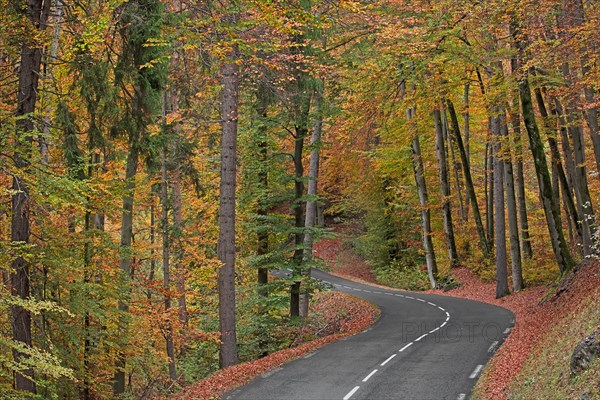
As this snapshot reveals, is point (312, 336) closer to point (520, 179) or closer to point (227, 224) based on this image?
point (227, 224)

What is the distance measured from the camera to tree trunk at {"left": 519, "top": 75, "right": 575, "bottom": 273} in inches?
782

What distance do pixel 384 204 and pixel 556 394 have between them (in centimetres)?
3149

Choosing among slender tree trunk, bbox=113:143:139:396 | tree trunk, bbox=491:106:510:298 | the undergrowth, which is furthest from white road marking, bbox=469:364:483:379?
tree trunk, bbox=491:106:510:298

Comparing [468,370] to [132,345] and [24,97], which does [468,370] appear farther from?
[24,97]

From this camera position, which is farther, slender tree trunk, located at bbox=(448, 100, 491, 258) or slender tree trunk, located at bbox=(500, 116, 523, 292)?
slender tree trunk, located at bbox=(448, 100, 491, 258)

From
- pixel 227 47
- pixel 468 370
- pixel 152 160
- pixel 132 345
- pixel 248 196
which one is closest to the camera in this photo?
pixel 227 47

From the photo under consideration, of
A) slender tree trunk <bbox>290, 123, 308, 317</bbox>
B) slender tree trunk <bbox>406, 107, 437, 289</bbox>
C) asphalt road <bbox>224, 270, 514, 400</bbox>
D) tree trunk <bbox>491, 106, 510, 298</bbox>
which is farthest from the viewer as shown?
slender tree trunk <bbox>406, 107, 437, 289</bbox>

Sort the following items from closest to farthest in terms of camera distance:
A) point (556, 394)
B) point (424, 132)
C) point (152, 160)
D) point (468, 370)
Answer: point (556, 394), point (468, 370), point (152, 160), point (424, 132)

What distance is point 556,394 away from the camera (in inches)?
358

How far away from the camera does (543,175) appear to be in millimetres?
20438

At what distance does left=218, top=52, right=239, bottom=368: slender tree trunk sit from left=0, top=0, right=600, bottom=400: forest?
0.05 metres

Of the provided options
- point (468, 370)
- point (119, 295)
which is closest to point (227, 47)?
point (119, 295)

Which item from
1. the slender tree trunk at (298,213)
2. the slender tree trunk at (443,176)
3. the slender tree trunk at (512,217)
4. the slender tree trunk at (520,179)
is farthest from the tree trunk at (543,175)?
the slender tree trunk at (443,176)

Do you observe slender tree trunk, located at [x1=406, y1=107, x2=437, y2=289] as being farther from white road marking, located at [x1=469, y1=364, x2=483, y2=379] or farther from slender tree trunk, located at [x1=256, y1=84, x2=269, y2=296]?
white road marking, located at [x1=469, y1=364, x2=483, y2=379]
